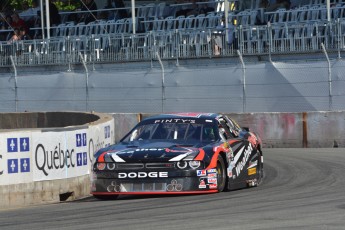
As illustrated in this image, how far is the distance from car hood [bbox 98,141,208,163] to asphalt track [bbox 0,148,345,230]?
0.52 metres

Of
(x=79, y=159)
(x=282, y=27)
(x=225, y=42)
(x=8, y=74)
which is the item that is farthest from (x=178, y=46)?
(x=79, y=159)

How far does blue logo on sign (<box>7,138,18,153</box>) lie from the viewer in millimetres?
14359

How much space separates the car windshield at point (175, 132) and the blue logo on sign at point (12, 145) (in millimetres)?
1553

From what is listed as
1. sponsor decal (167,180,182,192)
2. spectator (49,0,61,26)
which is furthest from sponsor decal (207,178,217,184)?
spectator (49,0,61,26)

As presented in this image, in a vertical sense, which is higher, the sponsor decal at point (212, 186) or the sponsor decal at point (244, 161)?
the sponsor decal at point (244, 161)

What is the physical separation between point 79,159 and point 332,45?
36.8ft

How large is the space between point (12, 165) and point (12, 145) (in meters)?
0.28

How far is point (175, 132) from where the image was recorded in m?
14.8

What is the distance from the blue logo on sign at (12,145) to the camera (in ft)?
47.1

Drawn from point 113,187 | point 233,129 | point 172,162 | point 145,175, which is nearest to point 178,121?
point 233,129

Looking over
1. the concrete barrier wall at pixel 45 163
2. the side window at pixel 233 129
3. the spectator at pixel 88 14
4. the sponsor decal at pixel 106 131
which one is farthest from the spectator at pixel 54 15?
the side window at pixel 233 129

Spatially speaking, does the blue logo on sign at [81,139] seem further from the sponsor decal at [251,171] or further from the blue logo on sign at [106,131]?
the sponsor decal at [251,171]

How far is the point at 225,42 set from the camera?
27.7m

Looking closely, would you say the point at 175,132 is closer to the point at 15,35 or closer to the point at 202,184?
the point at 202,184
